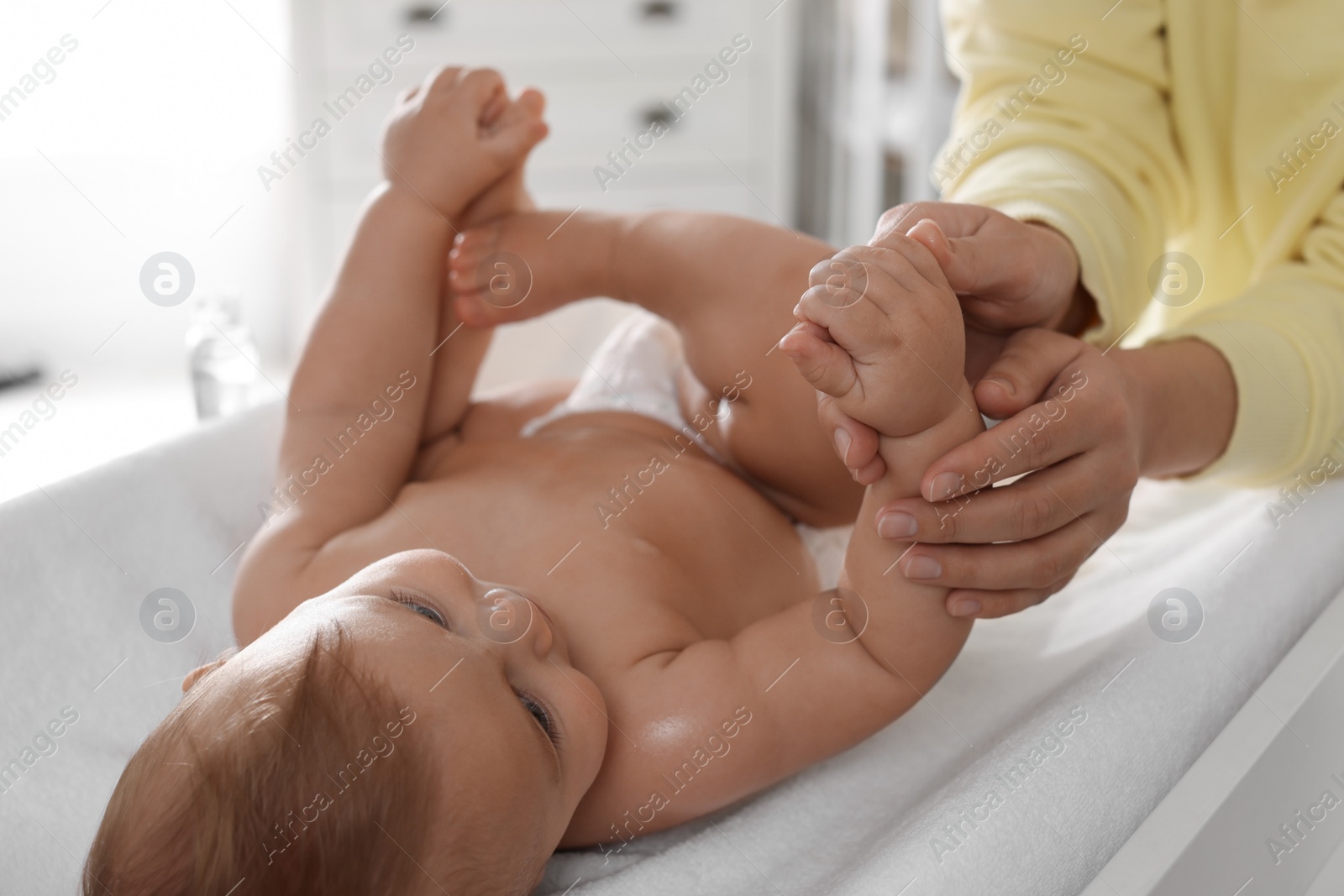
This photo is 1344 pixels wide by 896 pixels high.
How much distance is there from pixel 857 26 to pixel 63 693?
2.00 meters

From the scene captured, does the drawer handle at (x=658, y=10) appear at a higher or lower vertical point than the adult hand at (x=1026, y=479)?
lower

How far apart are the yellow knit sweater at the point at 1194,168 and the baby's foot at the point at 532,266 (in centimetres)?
30

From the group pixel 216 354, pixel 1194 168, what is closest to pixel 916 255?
pixel 1194 168

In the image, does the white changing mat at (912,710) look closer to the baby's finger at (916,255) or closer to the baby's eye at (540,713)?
the baby's eye at (540,713)

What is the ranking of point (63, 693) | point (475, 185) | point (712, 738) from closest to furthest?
point (712, 738)
point (63, 693)
point (475, 185)

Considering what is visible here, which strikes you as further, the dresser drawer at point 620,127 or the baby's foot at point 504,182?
the dresser drawer at point 620,127

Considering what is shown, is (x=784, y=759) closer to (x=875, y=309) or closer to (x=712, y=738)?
(x=712, y=738)

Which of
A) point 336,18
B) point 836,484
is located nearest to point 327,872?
point 836,484

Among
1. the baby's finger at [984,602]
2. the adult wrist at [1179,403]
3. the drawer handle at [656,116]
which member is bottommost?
the drawer handle at [656,116]

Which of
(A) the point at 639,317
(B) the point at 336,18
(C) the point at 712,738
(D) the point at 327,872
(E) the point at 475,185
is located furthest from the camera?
(B) the point at 336,18

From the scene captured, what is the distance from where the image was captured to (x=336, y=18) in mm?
2410

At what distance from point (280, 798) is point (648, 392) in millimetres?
521

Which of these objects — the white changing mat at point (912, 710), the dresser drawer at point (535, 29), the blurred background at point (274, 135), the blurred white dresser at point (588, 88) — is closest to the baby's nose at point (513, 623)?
the white changing mat at point (912, 710)

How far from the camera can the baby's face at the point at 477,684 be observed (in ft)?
1.70
